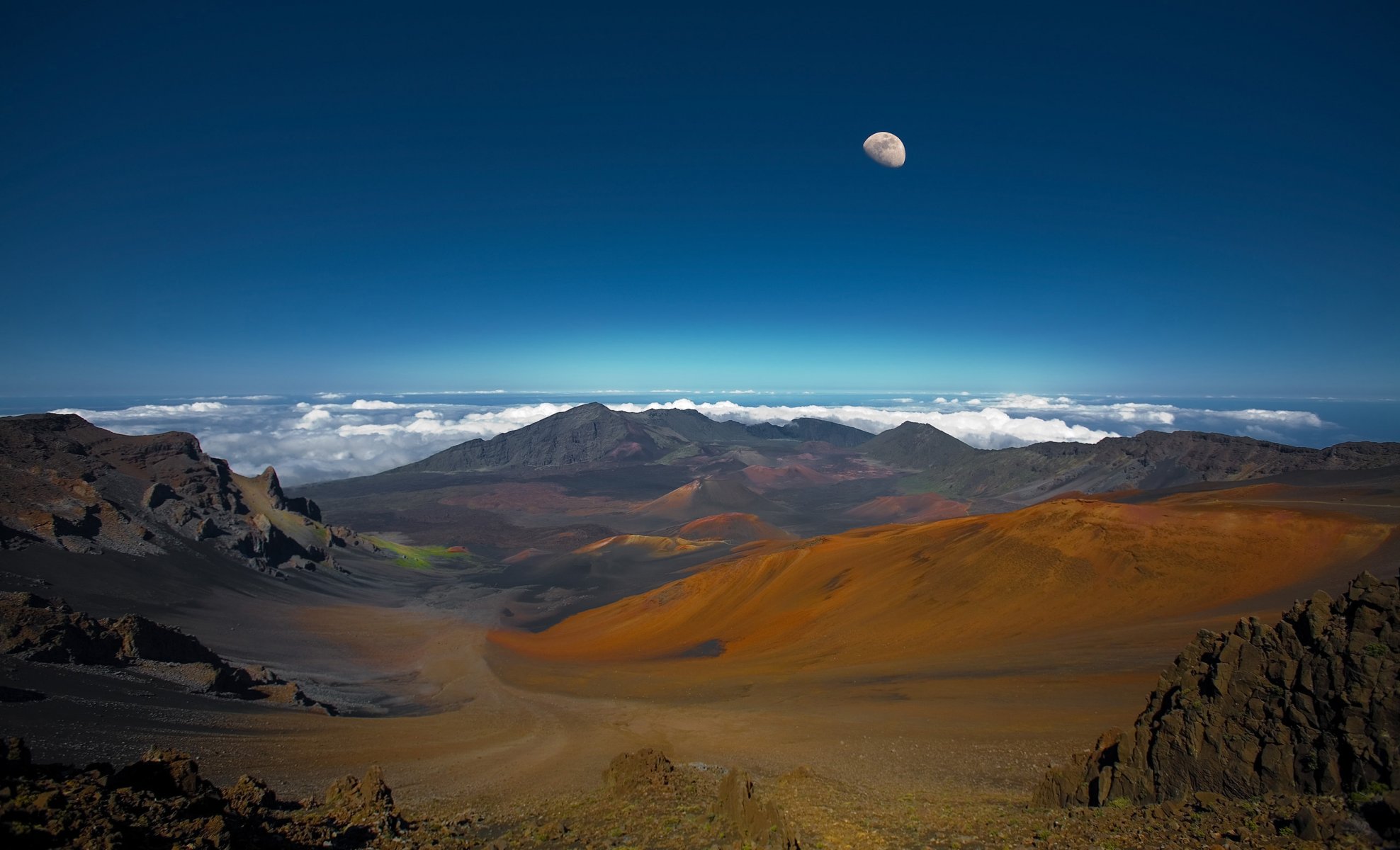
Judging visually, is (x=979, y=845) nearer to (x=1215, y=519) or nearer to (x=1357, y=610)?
(x=1357, y=610)

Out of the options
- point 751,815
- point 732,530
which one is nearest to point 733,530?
point 732,530

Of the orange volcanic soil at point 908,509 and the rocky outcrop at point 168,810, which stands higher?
the rocky outcrop at point 168,810

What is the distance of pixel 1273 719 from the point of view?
980cm

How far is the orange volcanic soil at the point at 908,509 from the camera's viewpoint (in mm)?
110750

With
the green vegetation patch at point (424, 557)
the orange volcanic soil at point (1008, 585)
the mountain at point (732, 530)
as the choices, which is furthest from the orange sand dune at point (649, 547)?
the orange volcanic soil at point (1008, 585)

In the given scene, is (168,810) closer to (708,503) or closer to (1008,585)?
(1008,585)

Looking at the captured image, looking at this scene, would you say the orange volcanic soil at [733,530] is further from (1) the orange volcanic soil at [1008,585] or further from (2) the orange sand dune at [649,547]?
(1) the orange volcanic soil at [1008,585]

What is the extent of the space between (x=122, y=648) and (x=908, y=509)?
115028 mm

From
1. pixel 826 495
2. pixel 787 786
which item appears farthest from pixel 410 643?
pixel 826 495

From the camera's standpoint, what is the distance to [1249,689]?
10.5 m

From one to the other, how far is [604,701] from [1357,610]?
75.9ft

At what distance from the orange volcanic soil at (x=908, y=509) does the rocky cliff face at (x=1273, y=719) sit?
10043 cm

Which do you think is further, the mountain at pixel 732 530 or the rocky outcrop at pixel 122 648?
the mountain at pixel 732 530

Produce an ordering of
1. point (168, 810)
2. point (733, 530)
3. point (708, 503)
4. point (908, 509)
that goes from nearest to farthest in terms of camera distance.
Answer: point (168, 810)
point (733, 530)
point (908, 509)
point (708, 503)
